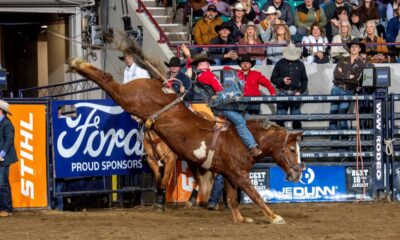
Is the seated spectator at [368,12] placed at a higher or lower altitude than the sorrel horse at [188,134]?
higher

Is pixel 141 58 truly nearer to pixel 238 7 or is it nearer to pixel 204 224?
pixel 204 224

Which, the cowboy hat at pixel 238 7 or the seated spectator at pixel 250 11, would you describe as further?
the seated spectator at pixel 250 11

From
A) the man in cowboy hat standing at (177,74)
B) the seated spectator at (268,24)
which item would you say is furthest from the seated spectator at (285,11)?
the man in cowboy hat standing at (177,74)

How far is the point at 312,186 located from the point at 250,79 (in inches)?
72.4

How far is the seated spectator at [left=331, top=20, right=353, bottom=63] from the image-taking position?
59.5 ft

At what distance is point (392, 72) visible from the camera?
18359 mm

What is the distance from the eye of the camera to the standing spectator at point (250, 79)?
16.1 meters

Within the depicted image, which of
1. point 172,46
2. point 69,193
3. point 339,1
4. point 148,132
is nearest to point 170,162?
point 148,132

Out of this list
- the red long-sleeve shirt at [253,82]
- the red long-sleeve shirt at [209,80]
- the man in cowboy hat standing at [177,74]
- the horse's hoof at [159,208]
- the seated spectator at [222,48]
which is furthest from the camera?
the seated spectator at [222,48]

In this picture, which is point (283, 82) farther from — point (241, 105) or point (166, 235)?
point (166, 235)

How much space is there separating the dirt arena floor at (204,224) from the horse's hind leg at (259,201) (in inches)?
5.4

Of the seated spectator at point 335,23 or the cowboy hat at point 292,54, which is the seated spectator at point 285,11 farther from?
the cowboy hat at point 292,54

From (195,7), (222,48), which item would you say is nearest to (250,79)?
(222,48)

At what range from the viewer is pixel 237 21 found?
18922mm
